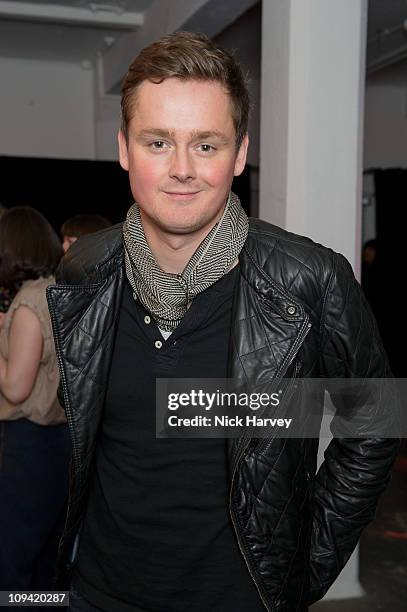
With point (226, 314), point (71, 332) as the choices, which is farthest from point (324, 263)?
point (71, 332)

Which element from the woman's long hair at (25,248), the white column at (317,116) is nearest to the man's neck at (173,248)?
the woman's long hair at (25,248)

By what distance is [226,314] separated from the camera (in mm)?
1393

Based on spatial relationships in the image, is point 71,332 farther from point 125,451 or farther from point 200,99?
point 200,99

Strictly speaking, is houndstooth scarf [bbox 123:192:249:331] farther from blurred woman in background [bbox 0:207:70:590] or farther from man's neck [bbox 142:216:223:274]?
blurred woman in background [bbox 0:207:70:590]

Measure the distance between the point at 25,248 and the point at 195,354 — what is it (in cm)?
144

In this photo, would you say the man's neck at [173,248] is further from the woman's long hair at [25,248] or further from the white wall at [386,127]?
the white wall at [386,127]

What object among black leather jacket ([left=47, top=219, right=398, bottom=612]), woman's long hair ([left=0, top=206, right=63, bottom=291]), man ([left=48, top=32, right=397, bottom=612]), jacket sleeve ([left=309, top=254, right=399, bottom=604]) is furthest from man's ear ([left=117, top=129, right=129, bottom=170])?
woman's long hair ([left=0, top=206, right=63, bottom=291])

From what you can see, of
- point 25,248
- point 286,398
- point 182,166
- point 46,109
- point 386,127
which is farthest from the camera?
point 386,127

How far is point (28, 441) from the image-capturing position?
2.47 metres

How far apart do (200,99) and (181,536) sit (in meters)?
0.80

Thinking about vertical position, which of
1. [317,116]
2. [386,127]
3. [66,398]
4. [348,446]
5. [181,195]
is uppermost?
[386,127]

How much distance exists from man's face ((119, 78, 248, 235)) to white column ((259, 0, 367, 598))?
1658mm

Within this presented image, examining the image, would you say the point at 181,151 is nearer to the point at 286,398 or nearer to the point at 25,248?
the point at 286,398

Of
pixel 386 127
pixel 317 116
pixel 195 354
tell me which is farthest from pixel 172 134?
pixel 386 127
